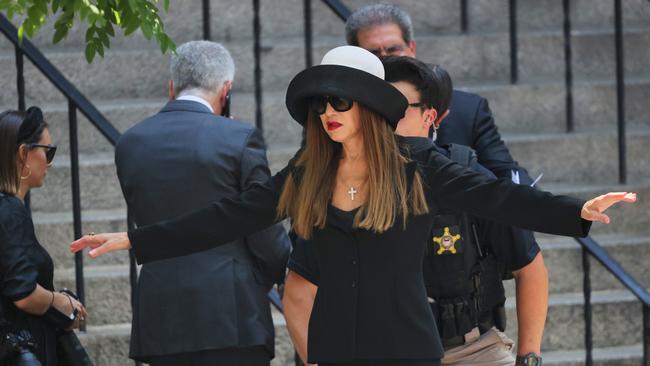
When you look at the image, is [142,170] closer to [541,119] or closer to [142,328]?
[142,328]

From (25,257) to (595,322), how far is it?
106 inches

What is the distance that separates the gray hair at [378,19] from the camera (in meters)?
5.56

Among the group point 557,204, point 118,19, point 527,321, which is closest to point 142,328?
point 118,19

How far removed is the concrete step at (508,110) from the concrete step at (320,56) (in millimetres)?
134

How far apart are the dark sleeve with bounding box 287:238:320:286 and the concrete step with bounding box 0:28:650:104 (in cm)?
290

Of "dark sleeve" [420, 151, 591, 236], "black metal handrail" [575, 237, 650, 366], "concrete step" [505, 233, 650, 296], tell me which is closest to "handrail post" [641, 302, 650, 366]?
"black metal handrail" [575, 237, 650, 366]

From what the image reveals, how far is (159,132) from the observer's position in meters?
5.00

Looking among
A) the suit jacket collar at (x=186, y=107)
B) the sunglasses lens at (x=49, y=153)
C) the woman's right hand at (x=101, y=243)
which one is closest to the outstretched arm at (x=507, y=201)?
the woman's right hand at (x=101, y=243)

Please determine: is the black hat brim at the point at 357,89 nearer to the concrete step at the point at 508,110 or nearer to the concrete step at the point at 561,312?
the concrete step at the point at 561,312

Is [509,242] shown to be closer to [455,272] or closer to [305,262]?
[455,272]

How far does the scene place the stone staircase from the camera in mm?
6309

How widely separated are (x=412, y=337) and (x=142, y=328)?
1.42 meters

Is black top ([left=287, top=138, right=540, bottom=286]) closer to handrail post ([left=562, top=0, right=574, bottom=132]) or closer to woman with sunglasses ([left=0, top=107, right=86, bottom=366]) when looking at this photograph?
woman with sunglasses ([left=0, top=107, right=86, bottom=366])

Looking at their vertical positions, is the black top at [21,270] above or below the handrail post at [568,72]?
below
